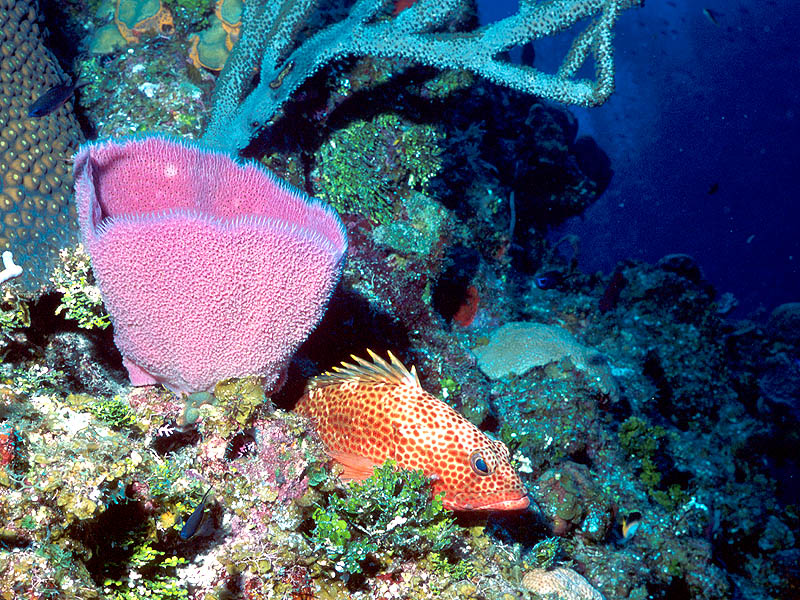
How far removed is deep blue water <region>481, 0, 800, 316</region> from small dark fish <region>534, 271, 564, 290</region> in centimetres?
5498

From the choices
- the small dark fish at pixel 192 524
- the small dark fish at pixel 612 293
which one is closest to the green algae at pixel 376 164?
the small dark fish at pixel 192 524

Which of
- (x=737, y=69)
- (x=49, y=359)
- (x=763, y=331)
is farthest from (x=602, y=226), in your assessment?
(x=49, y=359)

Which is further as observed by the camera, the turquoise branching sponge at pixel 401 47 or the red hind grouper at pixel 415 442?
the turquoise branching sponge at pixel 401 47

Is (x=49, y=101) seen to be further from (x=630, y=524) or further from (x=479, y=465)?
(x=630, y=524)

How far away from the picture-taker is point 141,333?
7.13 feet

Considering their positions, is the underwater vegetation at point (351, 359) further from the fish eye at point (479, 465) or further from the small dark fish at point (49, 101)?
the small dark fish at point (49, 101)

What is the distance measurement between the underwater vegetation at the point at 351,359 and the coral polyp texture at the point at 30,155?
23 centimetres

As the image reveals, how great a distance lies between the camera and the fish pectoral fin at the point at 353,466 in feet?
7.97

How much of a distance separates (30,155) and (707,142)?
9723cm

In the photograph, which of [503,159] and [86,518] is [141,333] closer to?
[86,518]

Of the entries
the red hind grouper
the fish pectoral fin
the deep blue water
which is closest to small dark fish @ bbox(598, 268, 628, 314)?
the red hind grouper

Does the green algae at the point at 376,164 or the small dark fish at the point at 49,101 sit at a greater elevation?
the small dark fish at the point at 49,101

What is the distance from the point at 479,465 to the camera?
248 centimetres

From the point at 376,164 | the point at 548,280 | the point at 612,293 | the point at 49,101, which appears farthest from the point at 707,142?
the point at 49,101
